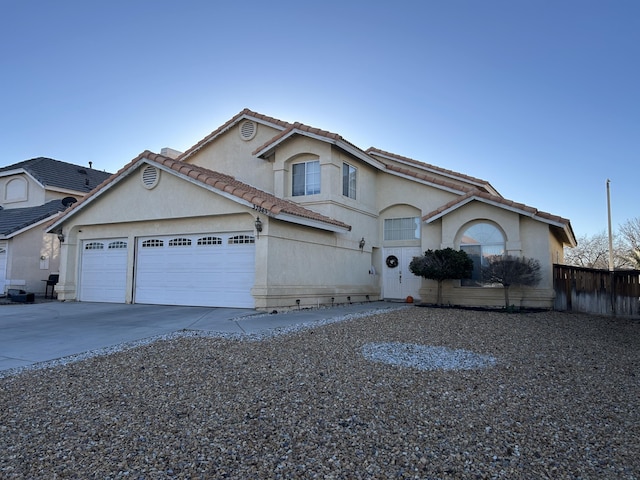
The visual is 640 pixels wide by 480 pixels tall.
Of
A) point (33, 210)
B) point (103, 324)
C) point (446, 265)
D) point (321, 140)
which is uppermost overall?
point (321, 140)

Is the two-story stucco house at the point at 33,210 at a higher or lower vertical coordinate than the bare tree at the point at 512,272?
higher

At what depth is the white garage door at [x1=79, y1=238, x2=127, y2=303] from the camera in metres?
15.4

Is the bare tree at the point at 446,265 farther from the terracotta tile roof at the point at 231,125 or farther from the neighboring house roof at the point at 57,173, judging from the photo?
the neighboring house roof at the point at 57,173

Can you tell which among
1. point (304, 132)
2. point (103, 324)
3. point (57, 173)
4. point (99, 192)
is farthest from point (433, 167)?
point (57, 173)

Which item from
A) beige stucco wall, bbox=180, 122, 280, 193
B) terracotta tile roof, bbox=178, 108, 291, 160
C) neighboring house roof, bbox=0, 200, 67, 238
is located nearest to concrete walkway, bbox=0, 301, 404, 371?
beige stucco wall, bbox=180, 122, 280, 193

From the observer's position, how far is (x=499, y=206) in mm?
14984

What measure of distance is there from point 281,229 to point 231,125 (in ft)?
24.9

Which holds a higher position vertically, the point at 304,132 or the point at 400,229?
the point at 304,132

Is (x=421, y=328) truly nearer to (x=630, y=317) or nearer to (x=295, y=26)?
(x=630, y=317)

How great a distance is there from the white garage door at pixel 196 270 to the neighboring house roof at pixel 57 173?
38.8 feet

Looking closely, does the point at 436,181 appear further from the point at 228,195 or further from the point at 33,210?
the point at 33,210

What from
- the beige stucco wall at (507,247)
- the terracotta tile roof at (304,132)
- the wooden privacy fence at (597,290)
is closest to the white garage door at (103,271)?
the terracotta tile roof at (304,132)

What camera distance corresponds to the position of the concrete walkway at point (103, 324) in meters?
7.85

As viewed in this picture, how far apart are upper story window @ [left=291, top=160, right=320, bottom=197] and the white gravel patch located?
8857 millimetres
